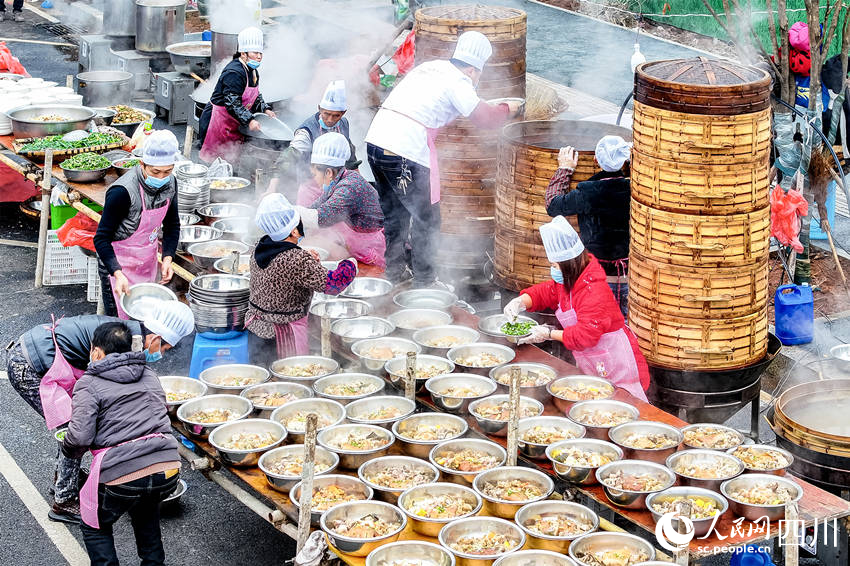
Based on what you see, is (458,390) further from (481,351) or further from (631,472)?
(631,472)

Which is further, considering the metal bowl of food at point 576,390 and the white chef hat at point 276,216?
the white chef hat at point 276,216

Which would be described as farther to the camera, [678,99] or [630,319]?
[630,319]

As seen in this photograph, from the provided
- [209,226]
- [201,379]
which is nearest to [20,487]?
[201,379]

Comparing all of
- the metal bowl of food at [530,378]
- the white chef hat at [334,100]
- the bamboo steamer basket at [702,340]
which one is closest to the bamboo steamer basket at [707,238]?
the bamboo steamer basket at [702,340]

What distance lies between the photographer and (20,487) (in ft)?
21.1

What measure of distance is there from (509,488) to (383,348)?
5.88ft

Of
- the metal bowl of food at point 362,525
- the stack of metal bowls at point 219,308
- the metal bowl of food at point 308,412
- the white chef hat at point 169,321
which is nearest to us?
the metal bowl of food at point 362,525

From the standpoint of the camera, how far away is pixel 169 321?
5.71 m

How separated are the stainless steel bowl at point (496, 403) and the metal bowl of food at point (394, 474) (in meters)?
0.46

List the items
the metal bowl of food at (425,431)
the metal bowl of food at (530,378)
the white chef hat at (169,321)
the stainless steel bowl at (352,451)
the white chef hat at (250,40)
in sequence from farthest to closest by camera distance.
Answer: the white chef hat at (250,40) → the metal bowl of food at (530,378) → the white chef hat at (169,321) → the metal bowl of food at (425,431) → the stainless steel bowl at (352,451)

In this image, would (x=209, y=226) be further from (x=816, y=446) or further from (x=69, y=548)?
(x=816, y=446)

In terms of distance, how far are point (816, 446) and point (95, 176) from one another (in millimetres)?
6076

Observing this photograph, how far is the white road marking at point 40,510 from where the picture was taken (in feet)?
19.2

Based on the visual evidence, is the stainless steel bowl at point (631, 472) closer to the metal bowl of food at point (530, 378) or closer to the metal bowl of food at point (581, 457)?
the metal bowl of food at point (581, 457)
